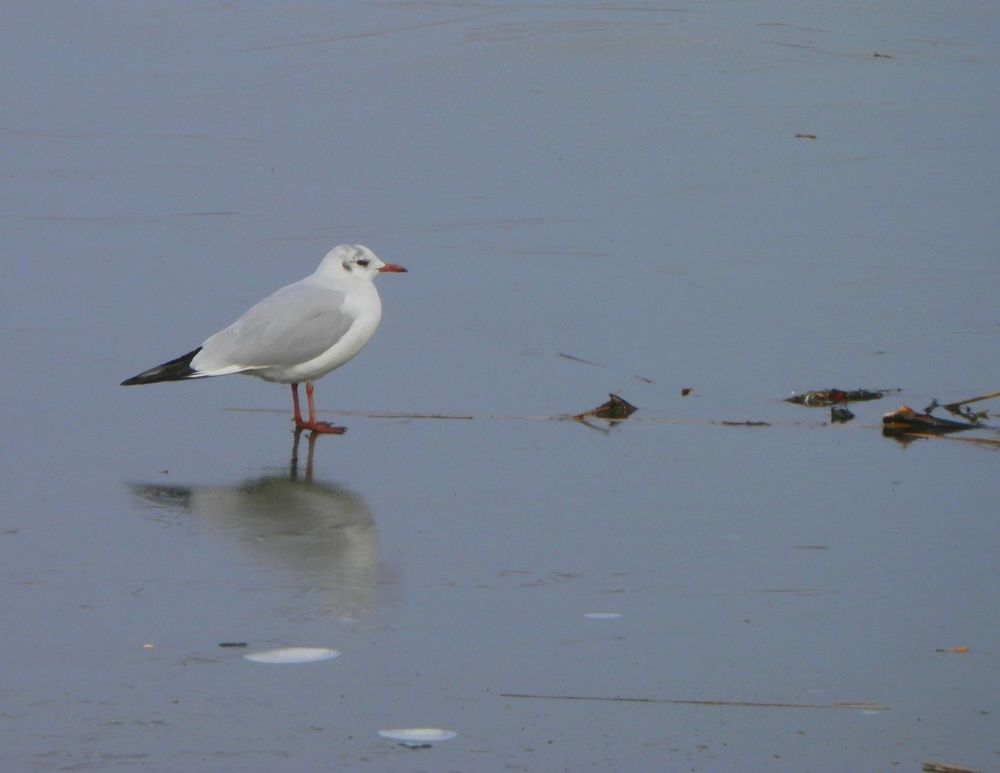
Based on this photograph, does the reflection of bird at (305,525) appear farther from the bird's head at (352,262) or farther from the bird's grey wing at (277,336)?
the bird's head at (352,262)

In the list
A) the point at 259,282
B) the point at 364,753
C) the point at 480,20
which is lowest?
the point at 364,753

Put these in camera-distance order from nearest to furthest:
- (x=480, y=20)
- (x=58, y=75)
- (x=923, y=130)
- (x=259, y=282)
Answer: (x=259, y=282), (x=923, y=130), (x=58, y=75), (x=480, y=20)

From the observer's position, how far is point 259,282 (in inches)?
322

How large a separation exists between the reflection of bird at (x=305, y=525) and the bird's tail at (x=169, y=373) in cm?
93

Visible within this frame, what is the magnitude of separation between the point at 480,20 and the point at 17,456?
26.2 feet

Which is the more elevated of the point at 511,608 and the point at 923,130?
the point at 923,130

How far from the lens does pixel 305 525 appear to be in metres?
5.28

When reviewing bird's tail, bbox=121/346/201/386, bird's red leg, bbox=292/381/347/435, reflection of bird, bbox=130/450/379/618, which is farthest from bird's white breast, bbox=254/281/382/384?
reflection of bird, bbox=130/450/379/618

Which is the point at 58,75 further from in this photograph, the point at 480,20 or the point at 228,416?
the point at 228,416

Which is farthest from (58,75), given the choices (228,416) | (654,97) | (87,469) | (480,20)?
(87,469)

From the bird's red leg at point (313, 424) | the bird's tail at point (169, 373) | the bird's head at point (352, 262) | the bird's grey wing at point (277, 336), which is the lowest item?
the bird's red leg at point (313, 424)

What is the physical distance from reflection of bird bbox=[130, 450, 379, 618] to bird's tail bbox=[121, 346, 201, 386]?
0.93 meters

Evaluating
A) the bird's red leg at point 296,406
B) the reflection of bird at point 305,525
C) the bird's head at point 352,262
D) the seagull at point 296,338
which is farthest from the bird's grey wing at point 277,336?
the reflection of bird at point 305,525

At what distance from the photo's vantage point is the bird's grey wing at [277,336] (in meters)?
6.83
